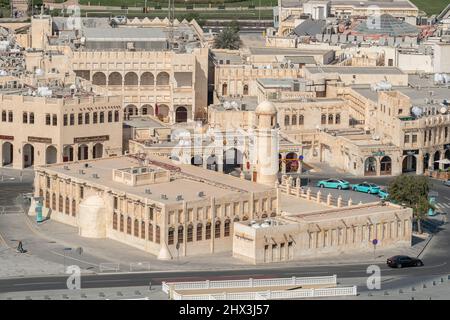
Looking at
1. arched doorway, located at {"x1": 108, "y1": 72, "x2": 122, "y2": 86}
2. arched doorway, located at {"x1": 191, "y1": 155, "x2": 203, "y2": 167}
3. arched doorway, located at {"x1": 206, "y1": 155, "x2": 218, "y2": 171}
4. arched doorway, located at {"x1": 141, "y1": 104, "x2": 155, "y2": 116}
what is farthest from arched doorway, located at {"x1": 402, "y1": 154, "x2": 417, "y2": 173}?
arched doorway, located at {"x1": 108, "y1": 72, "x2": 122, "y2": 86}

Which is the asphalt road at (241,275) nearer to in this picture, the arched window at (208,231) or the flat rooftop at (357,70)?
the arched window at (208,231)

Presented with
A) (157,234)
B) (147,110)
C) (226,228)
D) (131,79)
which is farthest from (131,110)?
(157,234)

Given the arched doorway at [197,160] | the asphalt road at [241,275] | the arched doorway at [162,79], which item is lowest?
the asphalt road at [241,275]

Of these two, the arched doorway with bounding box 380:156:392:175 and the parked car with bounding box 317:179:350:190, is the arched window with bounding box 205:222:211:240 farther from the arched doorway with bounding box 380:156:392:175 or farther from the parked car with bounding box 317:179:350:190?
the arched doorway with bounding box 380:156:392:175

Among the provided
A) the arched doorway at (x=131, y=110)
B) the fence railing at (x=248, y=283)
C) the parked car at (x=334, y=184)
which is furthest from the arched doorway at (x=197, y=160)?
the fence railing at (x=248, y=283)

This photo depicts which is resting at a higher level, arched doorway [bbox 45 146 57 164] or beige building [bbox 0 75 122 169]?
beige building [bbox 0 75 122 169]

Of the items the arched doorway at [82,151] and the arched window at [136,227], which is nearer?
the arched window at [136,227]
